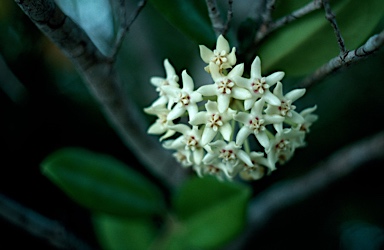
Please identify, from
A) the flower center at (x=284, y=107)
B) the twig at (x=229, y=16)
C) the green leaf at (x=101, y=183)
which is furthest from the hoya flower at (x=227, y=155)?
the green leaf at (x=101, y=183)

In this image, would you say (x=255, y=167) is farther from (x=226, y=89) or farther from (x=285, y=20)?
(x=285, y=20)

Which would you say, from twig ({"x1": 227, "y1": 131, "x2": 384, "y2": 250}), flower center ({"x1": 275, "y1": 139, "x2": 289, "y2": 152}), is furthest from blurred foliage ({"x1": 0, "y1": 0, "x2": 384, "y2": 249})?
flower center ({"x1": 275, "y1": 139, "x2": 289, "y2": 152})

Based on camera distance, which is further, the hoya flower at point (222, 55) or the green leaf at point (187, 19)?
the green leaf at point (187, 19)

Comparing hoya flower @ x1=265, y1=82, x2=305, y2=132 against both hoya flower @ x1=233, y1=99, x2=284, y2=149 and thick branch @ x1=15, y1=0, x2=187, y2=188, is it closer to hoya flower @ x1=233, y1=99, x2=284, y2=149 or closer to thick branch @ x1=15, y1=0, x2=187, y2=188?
Result: hoya flower @ x1=233, y1=99, x2=284, y2=149

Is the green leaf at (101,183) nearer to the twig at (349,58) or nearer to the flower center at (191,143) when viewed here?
the flower center at (191,143)

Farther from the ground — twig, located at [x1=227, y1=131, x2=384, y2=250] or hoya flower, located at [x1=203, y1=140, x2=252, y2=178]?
hoya flower, located at [x1=203, y1=140, x2=252, y2=178]

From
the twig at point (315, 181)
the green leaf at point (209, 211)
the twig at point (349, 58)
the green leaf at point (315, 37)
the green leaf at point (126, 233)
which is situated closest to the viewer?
the twig at point (349, 58)

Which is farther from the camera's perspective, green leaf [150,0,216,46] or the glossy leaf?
the glossy leaf

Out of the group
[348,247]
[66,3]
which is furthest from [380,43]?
[348,247]

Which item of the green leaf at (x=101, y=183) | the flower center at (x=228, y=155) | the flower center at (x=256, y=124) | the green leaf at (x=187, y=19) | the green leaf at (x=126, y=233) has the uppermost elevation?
the green leaf at (x=187, y=19)
